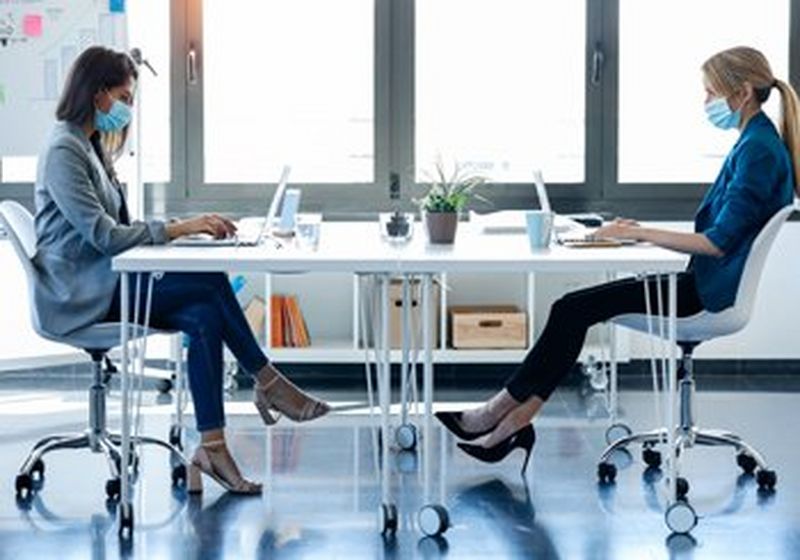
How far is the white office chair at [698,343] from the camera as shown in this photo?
3939mm

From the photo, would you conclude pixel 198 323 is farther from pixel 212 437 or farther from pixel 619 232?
pixel 619 232

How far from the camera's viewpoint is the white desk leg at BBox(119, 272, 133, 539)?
356 cm

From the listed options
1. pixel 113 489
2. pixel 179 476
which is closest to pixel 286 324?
pixel 179 476

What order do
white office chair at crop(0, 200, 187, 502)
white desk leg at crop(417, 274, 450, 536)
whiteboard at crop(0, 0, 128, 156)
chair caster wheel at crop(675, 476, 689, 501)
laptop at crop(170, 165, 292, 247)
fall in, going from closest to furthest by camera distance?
white desk leg at crop(417, 274, 450, 536), laptop at crop(170, 165, 292, 247), chair caster wheel at crop(675, 476, 689, 501), white office chair at crop(0, 200, 187, 502), whiteboard at crop(0, 0, 128, 156)

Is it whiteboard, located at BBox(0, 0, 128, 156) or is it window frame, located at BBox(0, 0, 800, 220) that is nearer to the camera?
whiteboard, located at BBox(0, 0, 128, 156)

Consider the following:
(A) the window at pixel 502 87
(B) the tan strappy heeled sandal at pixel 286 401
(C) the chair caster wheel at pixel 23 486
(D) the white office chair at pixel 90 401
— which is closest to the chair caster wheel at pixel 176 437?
(D) the white office chair at pixel 90 401

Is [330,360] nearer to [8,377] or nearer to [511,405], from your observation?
[8,377]

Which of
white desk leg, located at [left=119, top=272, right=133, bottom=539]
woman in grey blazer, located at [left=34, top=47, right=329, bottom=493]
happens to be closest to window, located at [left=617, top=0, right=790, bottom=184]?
woman in grey blazer, located at [left=34, top=47, right=329, bottom=493]


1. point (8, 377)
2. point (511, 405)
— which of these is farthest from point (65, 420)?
point (511, 405)

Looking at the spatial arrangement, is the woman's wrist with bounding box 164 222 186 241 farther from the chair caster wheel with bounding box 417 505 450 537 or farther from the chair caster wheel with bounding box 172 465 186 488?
the chair caster wheel with bounding box 417 505 450 537

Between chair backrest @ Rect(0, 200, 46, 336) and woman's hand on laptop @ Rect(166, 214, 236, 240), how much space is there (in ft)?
1.38

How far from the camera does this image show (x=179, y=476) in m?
4.20

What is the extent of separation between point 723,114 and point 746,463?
39.7 inches

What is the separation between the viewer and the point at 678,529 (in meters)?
3.65
